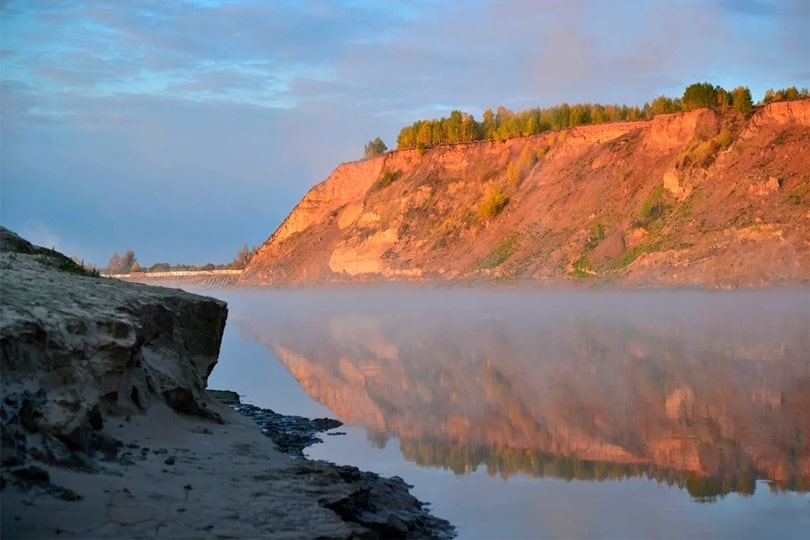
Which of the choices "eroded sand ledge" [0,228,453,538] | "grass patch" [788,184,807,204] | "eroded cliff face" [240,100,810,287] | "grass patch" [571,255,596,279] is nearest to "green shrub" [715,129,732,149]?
"eroded cliff face" [240,100,810,287]

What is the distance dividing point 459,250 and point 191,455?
7339cm

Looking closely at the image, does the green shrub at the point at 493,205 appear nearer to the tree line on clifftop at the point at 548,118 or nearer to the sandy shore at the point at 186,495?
the tree line on clifftop at the point at 548,118

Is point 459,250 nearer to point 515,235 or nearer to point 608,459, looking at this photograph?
point 515,235

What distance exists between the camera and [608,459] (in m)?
13.5

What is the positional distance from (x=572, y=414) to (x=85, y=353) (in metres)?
8.86

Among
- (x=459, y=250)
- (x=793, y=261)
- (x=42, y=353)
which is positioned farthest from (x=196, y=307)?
(x=459, y=250)

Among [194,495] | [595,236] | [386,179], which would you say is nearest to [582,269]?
[595,236]

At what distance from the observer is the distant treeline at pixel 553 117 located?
241 feet

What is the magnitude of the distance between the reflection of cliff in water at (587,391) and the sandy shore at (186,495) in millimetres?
3002

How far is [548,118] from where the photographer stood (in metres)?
93.1

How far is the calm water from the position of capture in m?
11.0

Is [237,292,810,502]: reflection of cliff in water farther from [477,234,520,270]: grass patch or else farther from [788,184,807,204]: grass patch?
[477,234,520,270]: grass patch

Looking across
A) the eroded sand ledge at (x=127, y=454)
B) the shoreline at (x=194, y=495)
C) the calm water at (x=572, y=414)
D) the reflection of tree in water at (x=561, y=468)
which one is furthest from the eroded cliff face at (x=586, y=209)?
the shoreline at (x=194, y=495)

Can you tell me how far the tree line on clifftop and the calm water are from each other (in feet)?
122
